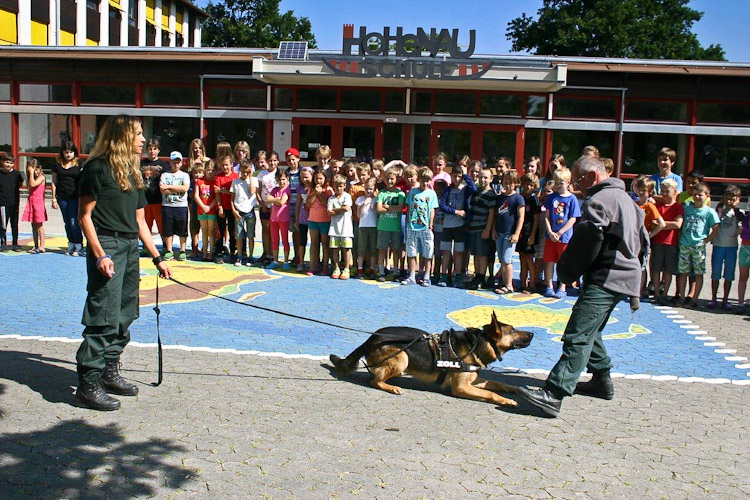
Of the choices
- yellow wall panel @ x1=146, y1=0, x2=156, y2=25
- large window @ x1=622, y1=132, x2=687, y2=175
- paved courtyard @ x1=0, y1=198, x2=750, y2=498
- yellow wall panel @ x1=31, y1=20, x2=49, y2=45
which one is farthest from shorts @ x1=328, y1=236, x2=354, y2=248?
yellow wall panel @ x1=146, y1=0, x2=156, y2=25

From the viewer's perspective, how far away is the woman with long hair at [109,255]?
17.2 ft

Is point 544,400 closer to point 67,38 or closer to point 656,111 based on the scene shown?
point 656,111

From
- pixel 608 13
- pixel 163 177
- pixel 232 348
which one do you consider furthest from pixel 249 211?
pixel 608 13

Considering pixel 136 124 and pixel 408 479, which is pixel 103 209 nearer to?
pixel 136 124

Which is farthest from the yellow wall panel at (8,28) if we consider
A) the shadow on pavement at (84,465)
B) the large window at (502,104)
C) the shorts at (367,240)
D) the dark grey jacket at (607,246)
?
the dark grey jacket at (607,246)

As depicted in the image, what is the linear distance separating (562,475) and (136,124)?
4.00m

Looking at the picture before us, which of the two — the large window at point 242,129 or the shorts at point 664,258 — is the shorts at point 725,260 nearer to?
the shorts at point 664,258

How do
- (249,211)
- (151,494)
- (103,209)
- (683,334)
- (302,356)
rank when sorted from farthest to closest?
(249,211)
(683,334)
(302,356)
(103,209)
(151,494)

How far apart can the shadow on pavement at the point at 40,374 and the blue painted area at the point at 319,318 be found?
95 centimetres

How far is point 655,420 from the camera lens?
5.48 metres

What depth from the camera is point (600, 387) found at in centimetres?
599

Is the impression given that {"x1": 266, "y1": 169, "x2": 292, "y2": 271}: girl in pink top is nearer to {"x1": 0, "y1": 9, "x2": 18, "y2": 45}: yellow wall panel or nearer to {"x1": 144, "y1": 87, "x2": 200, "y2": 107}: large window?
{"x1": 144, "y1": 87, "x2": 200, "y2": 107}: large window

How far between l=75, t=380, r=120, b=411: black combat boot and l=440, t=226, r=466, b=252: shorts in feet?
21.6

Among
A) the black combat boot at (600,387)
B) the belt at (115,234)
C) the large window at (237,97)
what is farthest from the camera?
the large window at (237,97)
